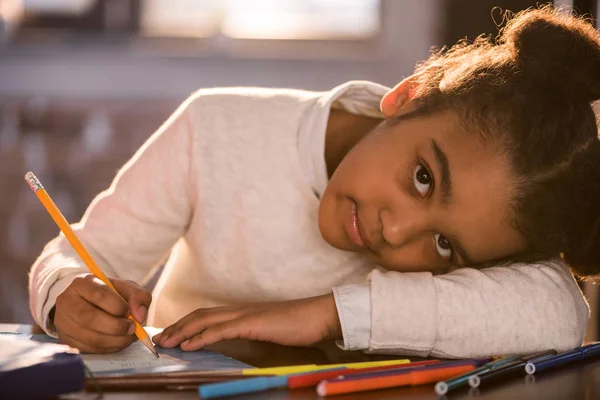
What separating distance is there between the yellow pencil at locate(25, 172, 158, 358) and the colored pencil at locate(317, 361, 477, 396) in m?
0.18

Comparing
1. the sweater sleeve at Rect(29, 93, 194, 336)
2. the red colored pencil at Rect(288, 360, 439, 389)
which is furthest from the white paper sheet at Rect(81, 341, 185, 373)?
the sweater sleeve at Rect(29, 93, 194, 336)

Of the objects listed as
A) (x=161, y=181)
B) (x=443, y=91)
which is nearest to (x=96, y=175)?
(x=161, y=181)

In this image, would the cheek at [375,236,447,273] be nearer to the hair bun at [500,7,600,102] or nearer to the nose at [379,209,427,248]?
the nose at [379,209,427,248]

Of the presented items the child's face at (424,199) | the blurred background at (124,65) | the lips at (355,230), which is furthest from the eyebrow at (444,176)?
the blurred background at (124,65)

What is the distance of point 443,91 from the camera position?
955 millimetres

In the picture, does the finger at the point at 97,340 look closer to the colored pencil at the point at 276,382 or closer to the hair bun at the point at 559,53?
the colored pencil at the point at 276,382

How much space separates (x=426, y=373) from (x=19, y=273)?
2286 millimetres

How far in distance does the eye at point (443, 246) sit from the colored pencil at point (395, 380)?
0.25 metres

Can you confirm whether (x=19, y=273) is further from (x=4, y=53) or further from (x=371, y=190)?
(x=371, y=190)

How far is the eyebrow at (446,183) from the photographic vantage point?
86 cm

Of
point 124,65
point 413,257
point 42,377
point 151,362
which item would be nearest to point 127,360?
point 151,362

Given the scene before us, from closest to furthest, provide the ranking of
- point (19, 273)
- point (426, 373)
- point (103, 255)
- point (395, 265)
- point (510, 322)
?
point (426, 373), point (510, 322), point (395, 265), point (103, 255), point (19, 273)

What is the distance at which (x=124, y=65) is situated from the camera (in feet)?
9.04

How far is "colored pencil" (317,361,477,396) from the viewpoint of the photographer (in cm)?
57
